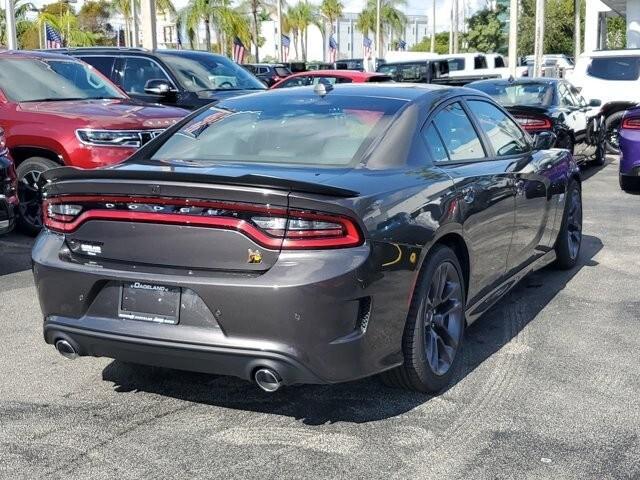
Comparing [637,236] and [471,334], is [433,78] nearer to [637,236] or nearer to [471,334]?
[637,236]

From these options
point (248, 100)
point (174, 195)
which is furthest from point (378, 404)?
point (248, 100)

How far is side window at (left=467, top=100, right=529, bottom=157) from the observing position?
5655 millimetres

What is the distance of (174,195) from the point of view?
3.80 metres

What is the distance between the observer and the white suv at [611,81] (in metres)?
16.0

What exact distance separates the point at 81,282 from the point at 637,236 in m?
6.43

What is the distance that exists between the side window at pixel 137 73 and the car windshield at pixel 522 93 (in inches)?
186

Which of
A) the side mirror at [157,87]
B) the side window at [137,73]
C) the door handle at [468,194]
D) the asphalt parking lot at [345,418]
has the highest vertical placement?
the side window at [137,73]

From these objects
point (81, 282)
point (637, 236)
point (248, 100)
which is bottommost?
point (637, 236)

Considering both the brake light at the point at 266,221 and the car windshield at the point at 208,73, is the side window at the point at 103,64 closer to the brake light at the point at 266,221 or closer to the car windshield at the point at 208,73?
the car windshield at the point at 208,73

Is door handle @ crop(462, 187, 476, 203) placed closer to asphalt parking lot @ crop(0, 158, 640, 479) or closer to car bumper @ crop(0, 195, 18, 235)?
asphalt parking lot @ crop(0, 158, 640, 479)

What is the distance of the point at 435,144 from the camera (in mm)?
4836

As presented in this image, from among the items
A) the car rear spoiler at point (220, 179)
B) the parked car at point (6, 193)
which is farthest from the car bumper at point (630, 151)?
the car rear spoiler at point (220, 179)

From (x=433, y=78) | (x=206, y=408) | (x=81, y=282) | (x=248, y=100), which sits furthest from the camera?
(x=433, y=78)

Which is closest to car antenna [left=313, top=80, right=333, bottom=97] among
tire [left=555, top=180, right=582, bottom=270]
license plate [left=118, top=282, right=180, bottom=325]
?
license plate [left=118, top=282, right=180, bottom=325]
